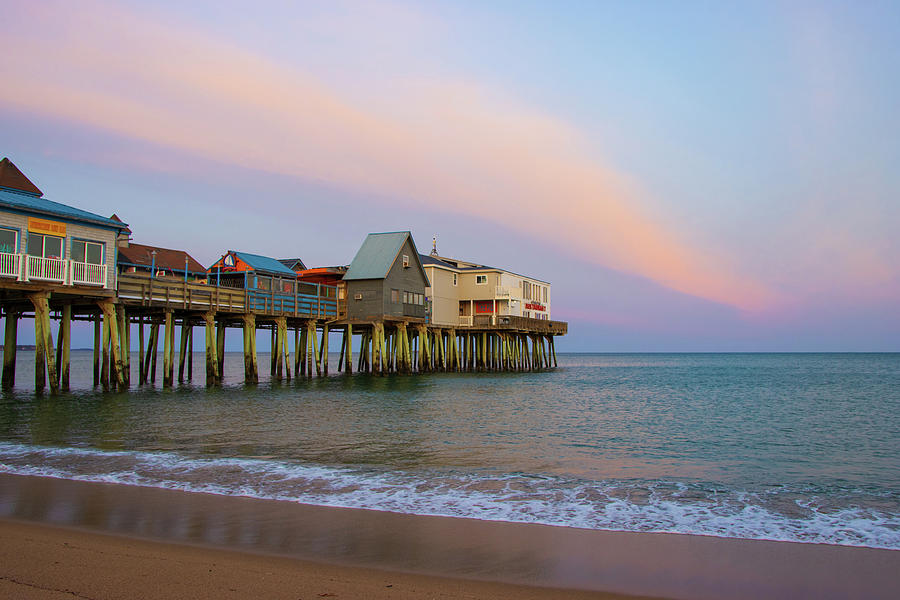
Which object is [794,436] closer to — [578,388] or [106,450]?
[106,450]

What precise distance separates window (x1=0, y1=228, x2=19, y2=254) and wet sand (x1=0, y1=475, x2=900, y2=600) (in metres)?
17.4

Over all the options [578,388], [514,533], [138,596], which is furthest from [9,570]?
[578,388]

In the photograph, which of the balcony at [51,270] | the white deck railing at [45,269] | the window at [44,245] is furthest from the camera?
the window at [44,245]

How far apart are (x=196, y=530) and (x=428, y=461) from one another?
259 inches

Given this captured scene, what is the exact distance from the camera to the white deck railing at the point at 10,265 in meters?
23.2

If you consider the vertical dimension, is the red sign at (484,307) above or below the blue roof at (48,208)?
below

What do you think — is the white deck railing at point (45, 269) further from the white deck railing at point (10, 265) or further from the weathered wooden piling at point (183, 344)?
the weathered wooden piling at point (183, 344)

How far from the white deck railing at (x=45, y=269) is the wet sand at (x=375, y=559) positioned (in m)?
17.0

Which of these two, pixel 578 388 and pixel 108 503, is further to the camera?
pixel 578 388

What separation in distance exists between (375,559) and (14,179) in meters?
32.0

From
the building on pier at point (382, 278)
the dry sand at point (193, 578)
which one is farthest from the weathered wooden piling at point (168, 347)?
the dry sand at point (193, 578)

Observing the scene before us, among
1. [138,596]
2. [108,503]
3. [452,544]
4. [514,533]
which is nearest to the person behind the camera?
[138,596]

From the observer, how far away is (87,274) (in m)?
26.0

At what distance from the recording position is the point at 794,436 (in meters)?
21.0
